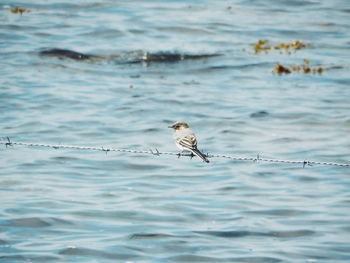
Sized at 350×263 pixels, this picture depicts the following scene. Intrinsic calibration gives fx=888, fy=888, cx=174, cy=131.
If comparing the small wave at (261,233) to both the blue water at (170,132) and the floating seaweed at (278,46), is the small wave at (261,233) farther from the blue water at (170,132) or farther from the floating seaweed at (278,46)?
the floating seaweed at (278,46)

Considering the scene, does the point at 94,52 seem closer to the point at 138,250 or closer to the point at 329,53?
the point at 329,53

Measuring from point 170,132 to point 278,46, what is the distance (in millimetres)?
10535

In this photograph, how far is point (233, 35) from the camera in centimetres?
3184

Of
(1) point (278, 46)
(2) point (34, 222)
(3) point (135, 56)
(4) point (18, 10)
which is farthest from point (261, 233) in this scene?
(4) point (18, 10)

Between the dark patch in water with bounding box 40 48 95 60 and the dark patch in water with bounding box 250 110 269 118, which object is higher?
the dark patch in water with bounding box 40 48 95 60

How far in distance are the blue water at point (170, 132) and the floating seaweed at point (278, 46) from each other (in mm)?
305

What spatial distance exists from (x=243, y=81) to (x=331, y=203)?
429 inches

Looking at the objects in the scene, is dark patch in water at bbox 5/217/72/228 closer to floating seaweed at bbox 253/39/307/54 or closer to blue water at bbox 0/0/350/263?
blue water at bbox 0/0/350/263

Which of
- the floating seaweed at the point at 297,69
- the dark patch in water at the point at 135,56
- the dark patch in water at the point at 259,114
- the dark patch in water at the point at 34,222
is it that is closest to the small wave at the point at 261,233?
the dark patch in water at the point at 34,222

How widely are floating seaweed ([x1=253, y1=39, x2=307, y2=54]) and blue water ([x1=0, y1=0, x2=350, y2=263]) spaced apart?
305 millimetres

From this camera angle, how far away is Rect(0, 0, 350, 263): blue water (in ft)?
43.8

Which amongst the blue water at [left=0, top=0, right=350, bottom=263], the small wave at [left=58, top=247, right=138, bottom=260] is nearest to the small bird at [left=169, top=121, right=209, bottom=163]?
the blue water at [left=0, top=0, right=350, bottom=263]

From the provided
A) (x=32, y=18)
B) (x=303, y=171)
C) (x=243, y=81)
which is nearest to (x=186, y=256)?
(x=303, y=171)

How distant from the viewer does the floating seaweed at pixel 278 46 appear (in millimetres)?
29406
